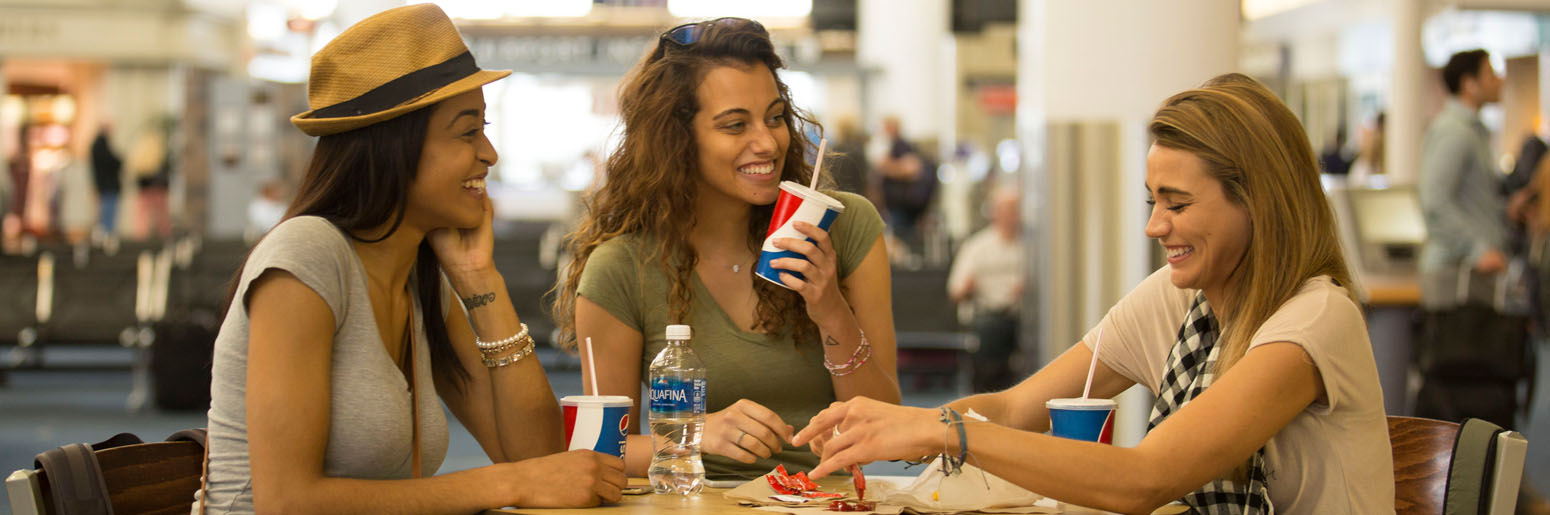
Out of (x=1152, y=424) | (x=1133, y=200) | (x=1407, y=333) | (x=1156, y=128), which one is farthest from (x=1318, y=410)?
(x=1407, y=333)

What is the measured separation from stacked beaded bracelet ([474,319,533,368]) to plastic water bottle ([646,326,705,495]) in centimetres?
22

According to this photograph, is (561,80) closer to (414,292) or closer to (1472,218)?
(1472,218)

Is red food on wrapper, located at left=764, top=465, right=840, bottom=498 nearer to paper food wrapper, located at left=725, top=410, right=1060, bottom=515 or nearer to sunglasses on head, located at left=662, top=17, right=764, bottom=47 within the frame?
paper food wrapper, located at left=725, top=410, right=1060, bottom=515

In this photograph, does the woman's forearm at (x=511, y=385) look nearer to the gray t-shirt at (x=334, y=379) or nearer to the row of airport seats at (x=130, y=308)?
the gray t-shirt at (x=334, y=379)

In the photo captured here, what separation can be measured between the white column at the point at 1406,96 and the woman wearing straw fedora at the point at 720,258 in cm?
963

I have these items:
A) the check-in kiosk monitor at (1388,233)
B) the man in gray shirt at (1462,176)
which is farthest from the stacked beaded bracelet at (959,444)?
the check-in kiosk monitor at (1388,233)

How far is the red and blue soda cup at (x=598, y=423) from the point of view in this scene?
2.03 m

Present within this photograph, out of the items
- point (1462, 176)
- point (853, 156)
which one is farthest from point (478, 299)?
point (853, 156)

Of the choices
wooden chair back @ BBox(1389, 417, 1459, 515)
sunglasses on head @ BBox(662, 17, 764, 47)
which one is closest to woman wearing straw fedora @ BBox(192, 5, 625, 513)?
sunglasses on head @ BBox(662, 17, 764, 47)

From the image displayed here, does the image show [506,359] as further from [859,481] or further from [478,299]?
[859,481]

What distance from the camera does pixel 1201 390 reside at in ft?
6.41

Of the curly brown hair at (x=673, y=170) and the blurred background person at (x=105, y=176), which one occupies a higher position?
the curly brown hair at (x=673, y=170)

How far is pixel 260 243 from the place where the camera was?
1.99m

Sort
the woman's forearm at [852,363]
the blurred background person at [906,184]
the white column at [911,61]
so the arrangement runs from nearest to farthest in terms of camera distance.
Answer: the woman's forearm at [852,363], the blurred background person at [906,184], the white column at [911,61]
